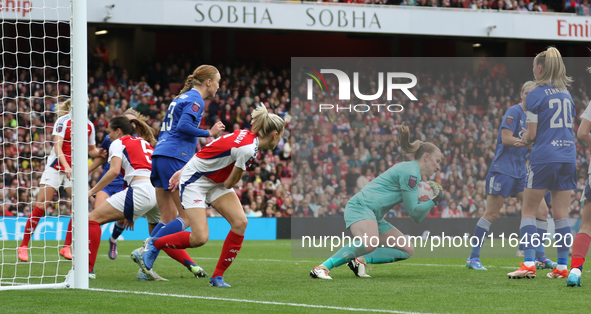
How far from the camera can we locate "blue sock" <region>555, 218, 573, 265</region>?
665 centimetres

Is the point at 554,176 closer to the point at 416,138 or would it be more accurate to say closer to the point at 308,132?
the point at 416,138

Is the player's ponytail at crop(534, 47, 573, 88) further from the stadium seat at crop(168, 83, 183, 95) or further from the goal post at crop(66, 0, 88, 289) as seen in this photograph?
the stadium seat at crop(168, 83, 183, 95)

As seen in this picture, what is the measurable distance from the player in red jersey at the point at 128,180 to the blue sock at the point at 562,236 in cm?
381

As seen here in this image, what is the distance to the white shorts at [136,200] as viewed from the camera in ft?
22.1

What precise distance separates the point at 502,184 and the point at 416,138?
11.6 feet

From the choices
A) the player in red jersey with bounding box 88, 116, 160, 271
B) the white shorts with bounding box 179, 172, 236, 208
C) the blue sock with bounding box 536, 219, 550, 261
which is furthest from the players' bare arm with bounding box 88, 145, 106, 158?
the blue sock with bounding box 536, 219, 550, 261

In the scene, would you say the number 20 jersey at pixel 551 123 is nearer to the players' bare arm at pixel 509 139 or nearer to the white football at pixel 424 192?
the players' bare arm at pixel 509 139

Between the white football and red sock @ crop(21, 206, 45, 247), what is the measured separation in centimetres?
463

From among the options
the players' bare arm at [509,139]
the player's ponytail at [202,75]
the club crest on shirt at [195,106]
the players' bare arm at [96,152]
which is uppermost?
the player's ponytail at [202,75]

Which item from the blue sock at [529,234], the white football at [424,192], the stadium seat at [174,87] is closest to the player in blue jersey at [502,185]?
the white football at [424,192]

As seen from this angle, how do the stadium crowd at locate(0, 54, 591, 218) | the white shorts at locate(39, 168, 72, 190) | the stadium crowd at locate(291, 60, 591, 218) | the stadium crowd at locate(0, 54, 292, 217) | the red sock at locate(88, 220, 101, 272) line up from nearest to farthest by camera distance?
the red sock at locate(88, 220, 101, 272) → the white shorts at locate(39, 168, 72, 190) → the stadium crowd at locate(291, 60, 591, 218) → the stadium crowd at locate(0, 54, 591, 218) → the stadium crowd at locate(0, 54, 292, 217)

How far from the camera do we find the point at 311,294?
17.8 ft

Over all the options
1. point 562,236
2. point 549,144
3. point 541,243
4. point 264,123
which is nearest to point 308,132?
point 541,243

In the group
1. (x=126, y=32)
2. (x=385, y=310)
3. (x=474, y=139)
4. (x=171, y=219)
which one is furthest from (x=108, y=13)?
(x=385, y=310)
